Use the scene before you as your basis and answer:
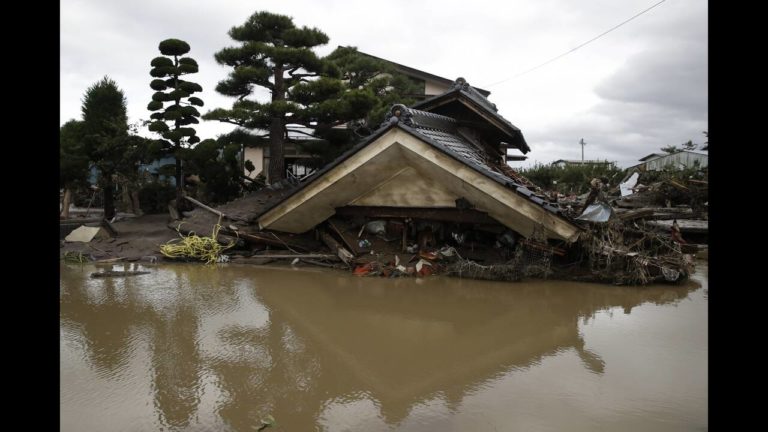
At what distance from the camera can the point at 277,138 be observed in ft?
43.3

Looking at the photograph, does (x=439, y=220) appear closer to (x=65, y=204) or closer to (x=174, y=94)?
(x=174, y=94)

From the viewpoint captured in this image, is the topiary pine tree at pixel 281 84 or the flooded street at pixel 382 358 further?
the topiary pine tree at pixel 281 84

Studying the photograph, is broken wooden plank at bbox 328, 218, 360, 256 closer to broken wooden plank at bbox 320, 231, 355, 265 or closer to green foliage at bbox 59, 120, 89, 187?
broken wooden plank at bbox 320, 231, 355, 265

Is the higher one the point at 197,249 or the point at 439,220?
the point at 439,220

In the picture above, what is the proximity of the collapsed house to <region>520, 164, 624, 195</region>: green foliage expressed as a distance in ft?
32.5

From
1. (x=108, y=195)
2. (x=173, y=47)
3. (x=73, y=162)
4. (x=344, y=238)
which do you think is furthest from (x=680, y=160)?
(x=73, y=162)

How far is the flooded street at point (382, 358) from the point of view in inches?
112

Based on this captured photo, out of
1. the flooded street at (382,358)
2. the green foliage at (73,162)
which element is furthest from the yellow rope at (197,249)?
the green foliage at (73,162)

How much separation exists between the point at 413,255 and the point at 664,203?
28.8 ft

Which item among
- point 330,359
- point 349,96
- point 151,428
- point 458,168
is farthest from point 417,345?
point 349,96

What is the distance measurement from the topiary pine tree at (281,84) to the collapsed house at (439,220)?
9.40 feet

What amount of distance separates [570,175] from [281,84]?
→ 1347cm

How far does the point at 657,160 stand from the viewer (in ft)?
80.7

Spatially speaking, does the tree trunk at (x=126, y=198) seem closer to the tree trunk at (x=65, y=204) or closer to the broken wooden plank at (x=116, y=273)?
the tree trunk at (x=65, y=204)
